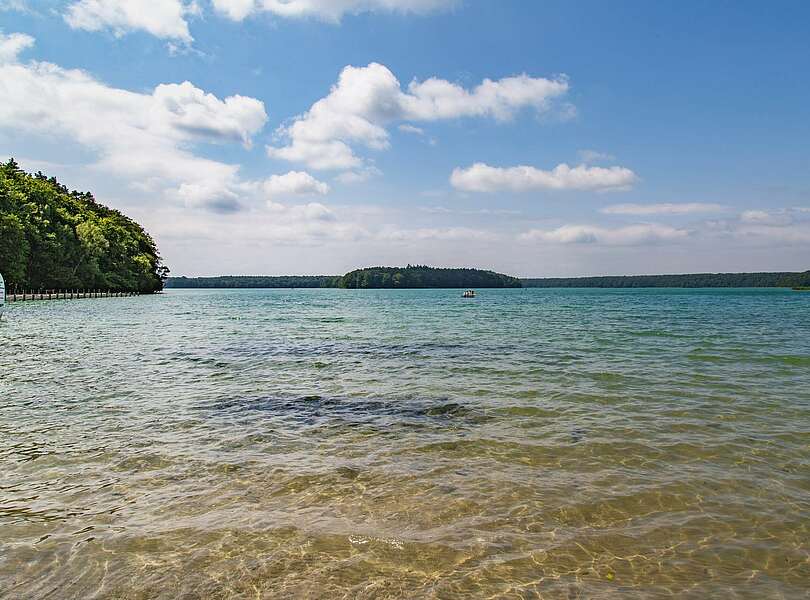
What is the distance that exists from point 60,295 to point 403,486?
104 m

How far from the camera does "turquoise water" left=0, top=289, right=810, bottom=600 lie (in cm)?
538

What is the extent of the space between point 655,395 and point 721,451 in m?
5.32

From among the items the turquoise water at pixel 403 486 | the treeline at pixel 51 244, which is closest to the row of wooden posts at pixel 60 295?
the treeline at pixel 51 244

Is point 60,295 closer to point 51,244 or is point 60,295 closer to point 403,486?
point 51,244

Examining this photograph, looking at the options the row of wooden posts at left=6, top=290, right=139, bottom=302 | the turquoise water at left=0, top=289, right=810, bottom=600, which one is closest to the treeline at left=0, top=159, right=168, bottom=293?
the row of wooden posts at left=6, top=290, right=139, bottom=302

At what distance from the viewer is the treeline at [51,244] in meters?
73.3

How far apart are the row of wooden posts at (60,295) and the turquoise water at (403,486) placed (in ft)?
238

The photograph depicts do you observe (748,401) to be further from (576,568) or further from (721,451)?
(576,568)

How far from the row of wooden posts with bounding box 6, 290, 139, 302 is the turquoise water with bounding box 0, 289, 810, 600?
72595 mm

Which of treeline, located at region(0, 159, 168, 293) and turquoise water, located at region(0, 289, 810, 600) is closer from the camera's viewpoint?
turquoise water, located at region(0, 289, 810, 600)

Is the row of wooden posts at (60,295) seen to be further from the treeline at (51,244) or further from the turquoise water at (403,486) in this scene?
the turquoise water at (403,486)

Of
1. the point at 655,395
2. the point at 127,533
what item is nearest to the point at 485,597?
the point at 127,533

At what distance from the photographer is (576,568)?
5.57m

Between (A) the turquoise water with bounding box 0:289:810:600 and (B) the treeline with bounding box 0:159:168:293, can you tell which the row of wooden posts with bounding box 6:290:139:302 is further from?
(A) the turquoise water with bounding box 0:289:810:600
